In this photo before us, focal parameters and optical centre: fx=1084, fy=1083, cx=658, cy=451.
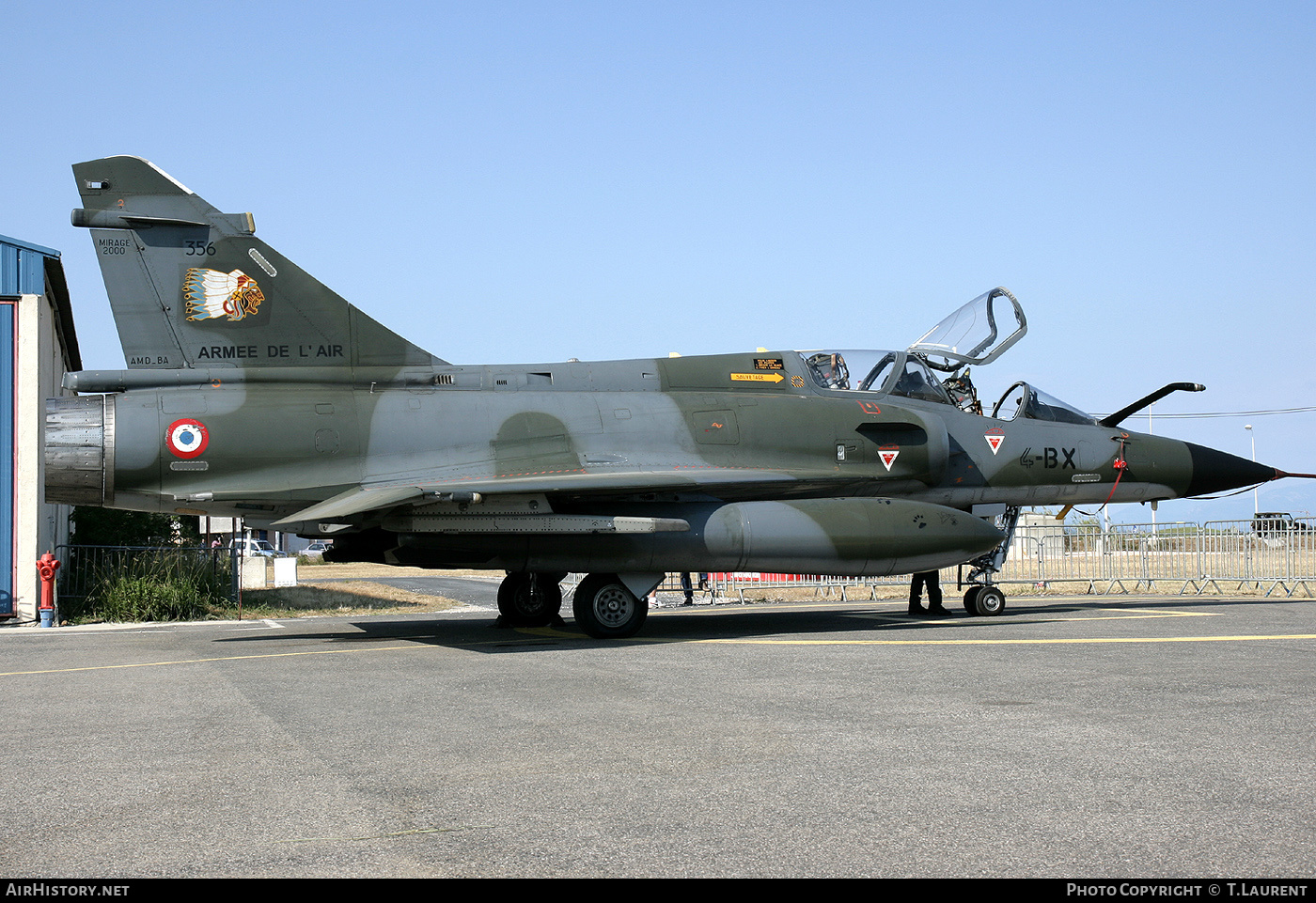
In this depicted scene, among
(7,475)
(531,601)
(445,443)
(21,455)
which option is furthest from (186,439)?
(7,475)

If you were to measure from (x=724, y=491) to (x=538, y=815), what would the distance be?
28.9ft

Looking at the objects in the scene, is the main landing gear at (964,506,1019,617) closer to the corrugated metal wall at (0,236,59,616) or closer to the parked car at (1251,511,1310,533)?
the parked car at (1251,511,1310,533)

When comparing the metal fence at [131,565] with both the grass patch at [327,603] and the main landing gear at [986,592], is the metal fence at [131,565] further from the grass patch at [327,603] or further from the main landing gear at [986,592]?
the main landing gear at [986,592]

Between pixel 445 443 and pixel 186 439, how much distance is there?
281cm

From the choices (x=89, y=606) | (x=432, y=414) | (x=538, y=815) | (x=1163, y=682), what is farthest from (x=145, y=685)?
(x=89, y=606)

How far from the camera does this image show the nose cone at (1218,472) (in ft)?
52.0

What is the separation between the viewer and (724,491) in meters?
13.2

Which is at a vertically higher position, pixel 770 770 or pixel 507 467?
pixel 507 467

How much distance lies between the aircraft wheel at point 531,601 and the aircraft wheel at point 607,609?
79.2 inches

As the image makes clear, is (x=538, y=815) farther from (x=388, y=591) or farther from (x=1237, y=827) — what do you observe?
(x=388, y=591)

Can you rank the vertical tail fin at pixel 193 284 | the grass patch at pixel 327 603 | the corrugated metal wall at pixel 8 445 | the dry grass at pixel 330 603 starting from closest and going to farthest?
the vertical tail fin at pixel 193 284 → the corrugated metal wall at pixel 8 445 → the grass patch at pixel 327 603 → the dry grass at pixel 330 603

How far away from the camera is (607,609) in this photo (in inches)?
505

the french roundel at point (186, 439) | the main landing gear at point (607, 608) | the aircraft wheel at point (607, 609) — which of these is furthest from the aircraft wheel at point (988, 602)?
the french roundel at point (186, 439)

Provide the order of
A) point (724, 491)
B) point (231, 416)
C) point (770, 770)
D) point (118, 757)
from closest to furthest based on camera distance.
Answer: point (770, 770), point (118, 757), point (231, 416), point (724, 491)
